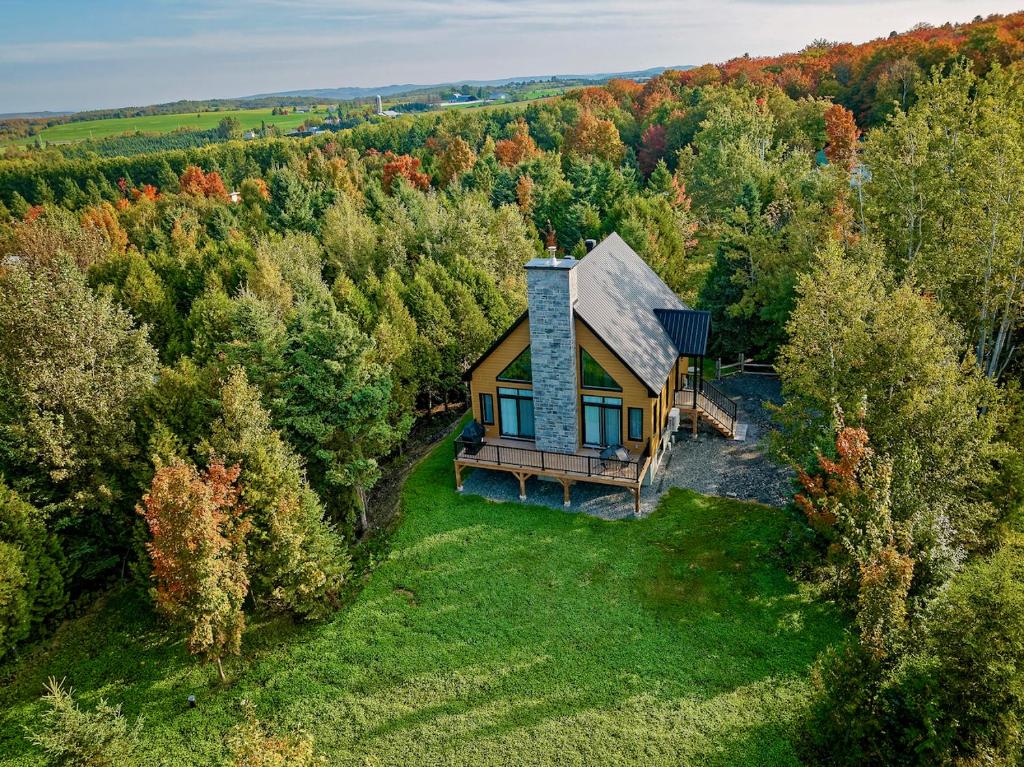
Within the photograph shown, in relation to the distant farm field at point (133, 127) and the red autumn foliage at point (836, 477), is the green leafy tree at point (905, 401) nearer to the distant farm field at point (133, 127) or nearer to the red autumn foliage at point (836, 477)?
the red autumn foliage at point (836, 477)

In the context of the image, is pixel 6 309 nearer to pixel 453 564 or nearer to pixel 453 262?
pixel 453 564

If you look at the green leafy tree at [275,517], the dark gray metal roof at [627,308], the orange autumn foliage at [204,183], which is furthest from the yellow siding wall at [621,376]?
the orange autumn foliage at [204,183]

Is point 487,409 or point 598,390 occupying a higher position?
point 598,390

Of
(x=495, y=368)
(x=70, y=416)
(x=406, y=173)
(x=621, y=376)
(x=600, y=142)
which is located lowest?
(x=495, y=368)

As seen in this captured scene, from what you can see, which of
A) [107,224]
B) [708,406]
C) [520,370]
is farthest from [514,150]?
[520,370]

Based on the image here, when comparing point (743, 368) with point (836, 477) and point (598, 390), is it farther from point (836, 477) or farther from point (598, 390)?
point (836, 477)

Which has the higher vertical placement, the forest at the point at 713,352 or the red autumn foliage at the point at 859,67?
the red autumn foliage at the point at 859,67

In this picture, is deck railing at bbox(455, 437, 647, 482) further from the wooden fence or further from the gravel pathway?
the wooden fence

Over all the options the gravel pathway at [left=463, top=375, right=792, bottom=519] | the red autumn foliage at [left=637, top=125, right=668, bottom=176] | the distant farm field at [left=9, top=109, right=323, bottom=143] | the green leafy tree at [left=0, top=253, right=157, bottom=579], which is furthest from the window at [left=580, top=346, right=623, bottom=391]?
the distant farm field at [left=9, top=109, right=323, bottom=143]
